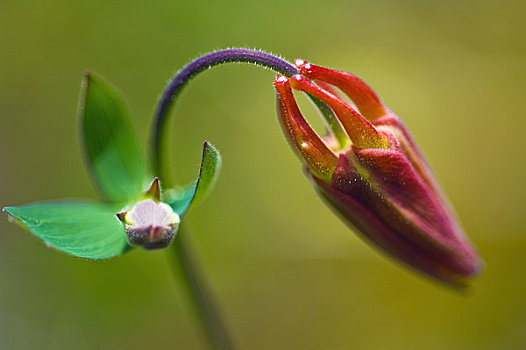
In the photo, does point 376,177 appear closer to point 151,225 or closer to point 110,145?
point 151,225

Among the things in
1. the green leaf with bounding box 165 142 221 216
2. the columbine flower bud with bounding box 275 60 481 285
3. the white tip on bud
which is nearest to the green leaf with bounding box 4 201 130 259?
the white tip on bud

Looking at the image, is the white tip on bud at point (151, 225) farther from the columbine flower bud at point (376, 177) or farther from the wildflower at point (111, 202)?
the columbine flower bud at point (376, 177)

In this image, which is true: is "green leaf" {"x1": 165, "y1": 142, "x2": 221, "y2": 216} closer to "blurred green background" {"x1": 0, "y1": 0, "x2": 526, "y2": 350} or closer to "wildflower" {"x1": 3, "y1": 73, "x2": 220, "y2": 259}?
"wildflower" {"x1": 3, "y1": 73, "x2": 220, "y2": 259}

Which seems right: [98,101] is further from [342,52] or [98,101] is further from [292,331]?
[342,52]

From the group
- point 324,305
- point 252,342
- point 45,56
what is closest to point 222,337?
point 252,342

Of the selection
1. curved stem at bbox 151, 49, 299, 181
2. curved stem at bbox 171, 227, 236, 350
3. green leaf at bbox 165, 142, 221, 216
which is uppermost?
curved stem at bbox 151, 49, 299, 181
